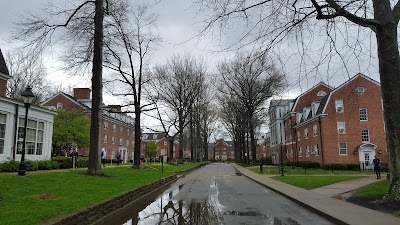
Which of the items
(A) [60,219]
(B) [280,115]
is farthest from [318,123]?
(A) [60,219]

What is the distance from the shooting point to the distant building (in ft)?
69.2

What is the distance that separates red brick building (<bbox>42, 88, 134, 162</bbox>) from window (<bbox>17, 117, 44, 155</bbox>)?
25765 millimetres

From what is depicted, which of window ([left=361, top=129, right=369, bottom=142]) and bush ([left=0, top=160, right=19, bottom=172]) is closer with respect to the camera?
bush ([left=0, top=160, right=19, bottom=172])

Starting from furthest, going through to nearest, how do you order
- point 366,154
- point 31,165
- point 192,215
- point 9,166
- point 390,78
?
point 366,154, point 31,165, point 9,166, point 390,78, point 192,215

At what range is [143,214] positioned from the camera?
32.7 feet

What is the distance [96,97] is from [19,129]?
345 inches

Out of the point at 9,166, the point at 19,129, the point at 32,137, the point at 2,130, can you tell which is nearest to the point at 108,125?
the point at 32,137

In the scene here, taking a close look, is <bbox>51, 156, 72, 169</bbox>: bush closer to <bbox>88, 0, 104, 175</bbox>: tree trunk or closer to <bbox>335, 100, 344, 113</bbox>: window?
<bbox>88, 0, 104, 175</bbox>: tree trunk

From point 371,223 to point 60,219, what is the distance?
6878 mm

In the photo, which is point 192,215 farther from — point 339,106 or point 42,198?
point 339,106

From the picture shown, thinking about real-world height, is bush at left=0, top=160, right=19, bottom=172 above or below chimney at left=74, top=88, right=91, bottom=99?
below

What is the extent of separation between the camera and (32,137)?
78.1 ft

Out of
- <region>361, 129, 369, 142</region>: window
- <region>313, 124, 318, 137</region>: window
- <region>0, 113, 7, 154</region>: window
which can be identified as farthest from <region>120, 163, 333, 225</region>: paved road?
<region>313, 124, 318, 137</region>: window

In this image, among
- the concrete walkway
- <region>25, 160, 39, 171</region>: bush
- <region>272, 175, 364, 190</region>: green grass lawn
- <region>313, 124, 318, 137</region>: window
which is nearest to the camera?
the concrete walkway
